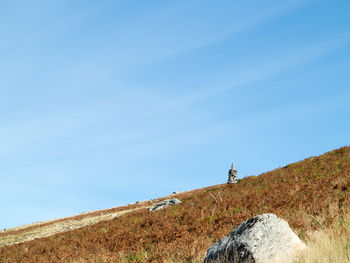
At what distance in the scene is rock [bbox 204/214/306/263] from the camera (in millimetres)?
5606

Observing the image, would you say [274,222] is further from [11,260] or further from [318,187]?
[11,260]

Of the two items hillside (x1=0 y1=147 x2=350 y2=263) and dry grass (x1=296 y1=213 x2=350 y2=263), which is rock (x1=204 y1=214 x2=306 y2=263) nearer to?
dry grass (x1=296 y1=213 x2=350 y2=263)

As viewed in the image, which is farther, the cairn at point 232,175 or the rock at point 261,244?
the cairn at point 232,175

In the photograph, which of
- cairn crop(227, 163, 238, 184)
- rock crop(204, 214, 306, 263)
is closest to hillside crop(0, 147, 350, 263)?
rock crop(204, 214, 306, 263)

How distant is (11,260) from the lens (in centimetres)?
1534

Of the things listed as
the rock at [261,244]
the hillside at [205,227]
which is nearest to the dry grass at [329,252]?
the rock at [261,244]

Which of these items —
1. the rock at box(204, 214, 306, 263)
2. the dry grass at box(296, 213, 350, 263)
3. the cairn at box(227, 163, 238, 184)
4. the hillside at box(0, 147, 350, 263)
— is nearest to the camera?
the dry grass at box(296, 213, 350, 263)

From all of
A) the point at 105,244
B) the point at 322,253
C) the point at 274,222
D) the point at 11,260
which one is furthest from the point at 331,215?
the point at 11,260

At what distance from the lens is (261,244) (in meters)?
5.82

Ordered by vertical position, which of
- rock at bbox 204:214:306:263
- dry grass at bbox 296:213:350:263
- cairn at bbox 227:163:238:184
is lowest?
dry grass at bbox 296:213:350:263

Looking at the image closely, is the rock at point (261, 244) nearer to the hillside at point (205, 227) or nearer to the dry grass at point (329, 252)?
the dry grass at point (329, 252)

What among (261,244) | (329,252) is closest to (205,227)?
(261,244)

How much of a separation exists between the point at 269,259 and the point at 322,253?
872 millimetres

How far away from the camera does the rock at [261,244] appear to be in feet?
18.4
